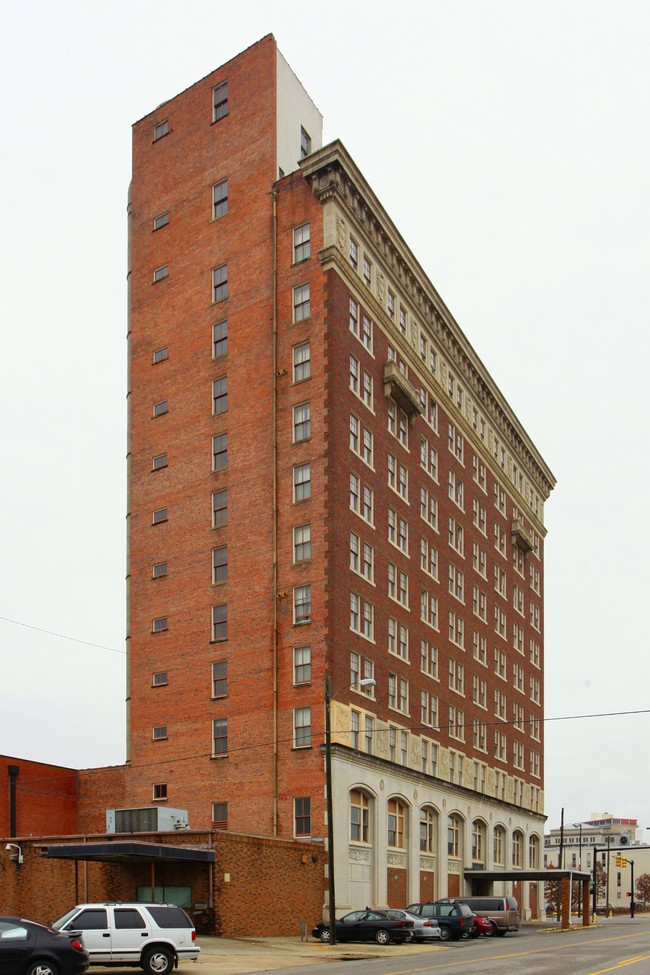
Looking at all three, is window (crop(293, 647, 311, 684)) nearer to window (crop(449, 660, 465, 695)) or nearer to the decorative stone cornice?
window (crop(449, 660, 465, 695))

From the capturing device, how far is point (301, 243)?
61.2 m

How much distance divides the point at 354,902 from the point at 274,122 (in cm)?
4328

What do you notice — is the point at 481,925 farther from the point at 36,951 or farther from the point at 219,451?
the point at 36,951

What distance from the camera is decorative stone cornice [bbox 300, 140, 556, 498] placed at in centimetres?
6050

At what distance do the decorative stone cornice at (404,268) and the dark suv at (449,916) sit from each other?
36521 mm

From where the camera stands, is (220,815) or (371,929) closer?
(371,929)

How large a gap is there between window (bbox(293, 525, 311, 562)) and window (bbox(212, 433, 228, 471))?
6.89 m

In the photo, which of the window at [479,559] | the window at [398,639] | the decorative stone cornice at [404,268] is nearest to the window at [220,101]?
the decorative stone cornice at [404,268]

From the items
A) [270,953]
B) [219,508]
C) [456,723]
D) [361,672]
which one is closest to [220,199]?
[219,508]

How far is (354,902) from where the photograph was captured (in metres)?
53.8

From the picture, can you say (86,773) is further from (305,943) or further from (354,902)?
(305,943)

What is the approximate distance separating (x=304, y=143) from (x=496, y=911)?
152 ft

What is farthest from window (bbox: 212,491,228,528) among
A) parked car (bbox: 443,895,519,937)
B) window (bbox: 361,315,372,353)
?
parked car (bbox: 443,895,519,937)

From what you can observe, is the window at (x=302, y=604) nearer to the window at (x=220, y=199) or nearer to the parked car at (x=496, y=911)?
the parked car at (x=496, y=911)
